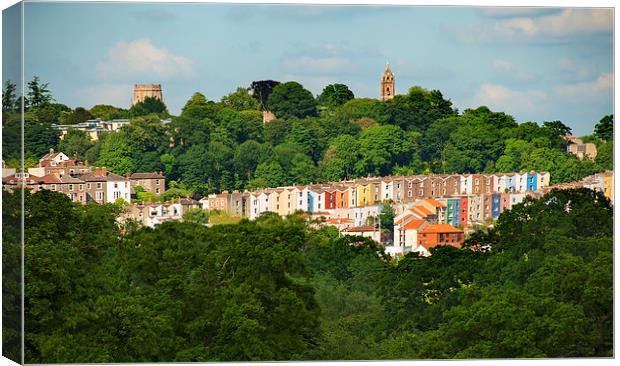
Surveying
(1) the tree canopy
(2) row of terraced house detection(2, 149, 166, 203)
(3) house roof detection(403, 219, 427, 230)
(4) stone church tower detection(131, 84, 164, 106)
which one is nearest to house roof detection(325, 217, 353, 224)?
(3) house roof detection(403, 219, 427, 230)

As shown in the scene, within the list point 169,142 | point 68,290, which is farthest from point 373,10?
point 68,290

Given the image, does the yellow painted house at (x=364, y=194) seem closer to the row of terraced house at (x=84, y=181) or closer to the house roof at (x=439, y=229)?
the house roof at (x=439, y=229)

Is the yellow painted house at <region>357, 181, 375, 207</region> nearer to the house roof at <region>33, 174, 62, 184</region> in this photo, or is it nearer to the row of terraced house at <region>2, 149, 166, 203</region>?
the row of terraced house at <region>2, 149, 166, 203</region>

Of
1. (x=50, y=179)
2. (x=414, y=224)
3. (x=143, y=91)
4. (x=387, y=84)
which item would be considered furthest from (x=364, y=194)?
(x=50, y=179)

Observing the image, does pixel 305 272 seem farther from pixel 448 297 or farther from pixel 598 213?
pixel 598 213

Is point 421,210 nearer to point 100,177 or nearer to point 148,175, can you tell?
point 148,175

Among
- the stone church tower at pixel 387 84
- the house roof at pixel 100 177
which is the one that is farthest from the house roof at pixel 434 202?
the house roof at pixel 100 177

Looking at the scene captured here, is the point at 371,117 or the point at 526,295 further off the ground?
the point at 371,117

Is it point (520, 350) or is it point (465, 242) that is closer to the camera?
point (520, 350)
